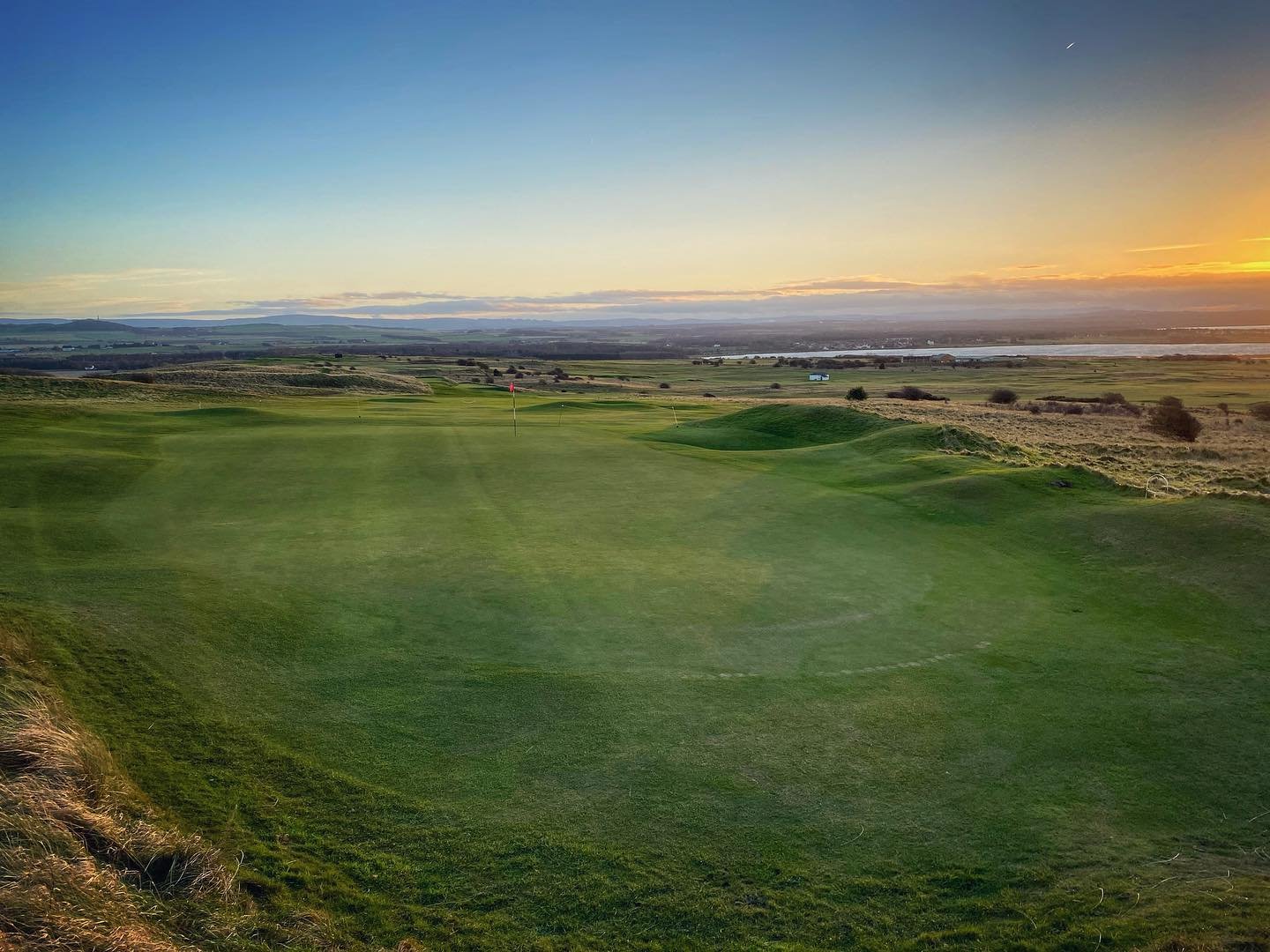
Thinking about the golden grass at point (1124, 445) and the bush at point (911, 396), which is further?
the bush at point (911, 396)

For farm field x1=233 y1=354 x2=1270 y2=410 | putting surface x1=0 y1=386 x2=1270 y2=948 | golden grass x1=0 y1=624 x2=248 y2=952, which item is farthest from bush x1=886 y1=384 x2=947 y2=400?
golden grass x1=0 y1=624 x2=248 y2=952

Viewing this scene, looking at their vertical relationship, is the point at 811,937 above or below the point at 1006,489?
below

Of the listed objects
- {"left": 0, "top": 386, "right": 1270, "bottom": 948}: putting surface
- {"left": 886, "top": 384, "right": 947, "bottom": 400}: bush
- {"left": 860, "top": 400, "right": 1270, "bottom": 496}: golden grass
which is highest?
{"left": 886, "top": 384, "right": 947, "bottom": 400}: bush

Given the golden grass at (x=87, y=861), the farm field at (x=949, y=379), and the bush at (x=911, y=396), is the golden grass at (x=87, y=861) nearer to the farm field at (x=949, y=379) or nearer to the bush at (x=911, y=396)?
the farm field at (x=949, y=379)

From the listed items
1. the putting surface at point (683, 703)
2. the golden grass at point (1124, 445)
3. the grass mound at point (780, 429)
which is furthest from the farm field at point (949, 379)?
the putting surface at point (683, 703)

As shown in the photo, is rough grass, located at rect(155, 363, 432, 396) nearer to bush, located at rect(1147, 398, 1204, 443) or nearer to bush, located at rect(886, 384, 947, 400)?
bush, located at rect(886, 384, 947, 400)

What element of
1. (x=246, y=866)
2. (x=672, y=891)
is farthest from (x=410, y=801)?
(x=672, y=891)

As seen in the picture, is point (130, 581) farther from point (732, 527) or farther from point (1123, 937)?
point (1123, 937)
